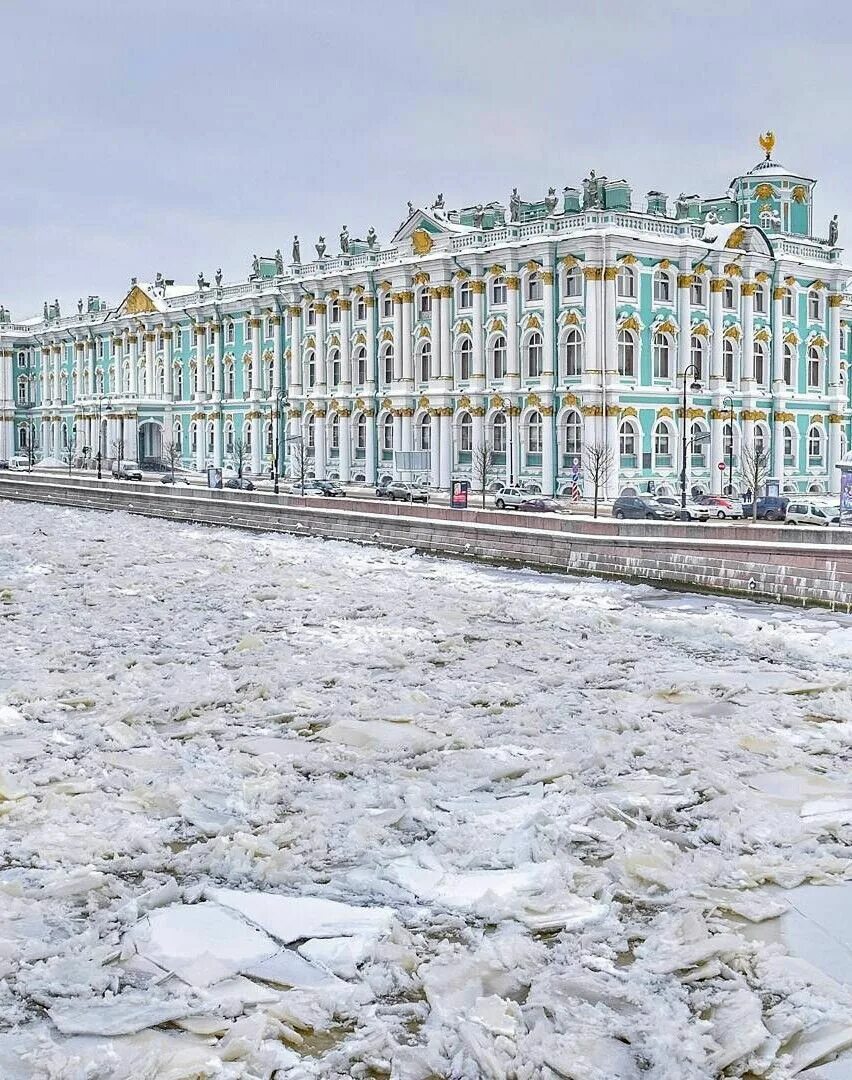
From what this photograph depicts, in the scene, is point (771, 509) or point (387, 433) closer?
point (771, 509)

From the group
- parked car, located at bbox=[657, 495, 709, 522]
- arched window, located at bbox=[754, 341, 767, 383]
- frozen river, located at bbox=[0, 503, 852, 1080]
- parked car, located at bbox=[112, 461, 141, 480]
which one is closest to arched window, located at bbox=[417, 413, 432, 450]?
parked car, located at bbox=[657, 495, 709, 522]

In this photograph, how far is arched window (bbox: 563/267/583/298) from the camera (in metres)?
50.5

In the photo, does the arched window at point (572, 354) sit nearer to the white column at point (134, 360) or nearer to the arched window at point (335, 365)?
the arched window at point (335, 365)

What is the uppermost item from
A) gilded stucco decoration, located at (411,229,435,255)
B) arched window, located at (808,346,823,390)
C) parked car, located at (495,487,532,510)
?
gilded stucco decoration, located at (411,229,435,255)

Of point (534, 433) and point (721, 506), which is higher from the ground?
point (534, 433)

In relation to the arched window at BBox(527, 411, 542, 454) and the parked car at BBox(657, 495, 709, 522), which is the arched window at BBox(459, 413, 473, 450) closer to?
the arched window at BBox(527, 411, 542, 454)

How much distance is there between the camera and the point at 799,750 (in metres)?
11.0

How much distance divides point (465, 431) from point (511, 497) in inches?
398

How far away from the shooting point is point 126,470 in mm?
73000

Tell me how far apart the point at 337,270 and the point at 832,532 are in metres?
41.5

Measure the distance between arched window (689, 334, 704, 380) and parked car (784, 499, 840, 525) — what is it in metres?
15.6

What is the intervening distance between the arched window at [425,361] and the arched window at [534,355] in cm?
636

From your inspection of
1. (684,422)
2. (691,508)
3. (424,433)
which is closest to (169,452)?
(424,433)

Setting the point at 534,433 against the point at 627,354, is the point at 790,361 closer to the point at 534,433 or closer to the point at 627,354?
the point at 627,354
